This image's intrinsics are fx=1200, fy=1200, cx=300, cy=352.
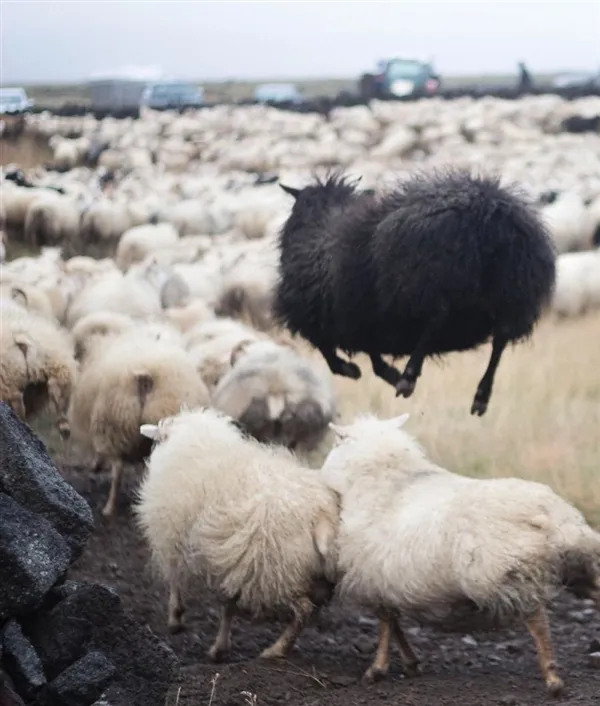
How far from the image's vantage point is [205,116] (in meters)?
28.7

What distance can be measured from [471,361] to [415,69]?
2.34 metres

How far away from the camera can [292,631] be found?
4523 millimetres

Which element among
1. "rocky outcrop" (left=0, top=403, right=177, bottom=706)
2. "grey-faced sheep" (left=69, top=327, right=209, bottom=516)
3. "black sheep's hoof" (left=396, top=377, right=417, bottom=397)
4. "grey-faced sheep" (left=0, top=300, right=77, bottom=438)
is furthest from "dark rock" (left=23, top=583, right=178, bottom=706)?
"grey-faced sheep" (left=0, top=300, right=77, bottom=438)

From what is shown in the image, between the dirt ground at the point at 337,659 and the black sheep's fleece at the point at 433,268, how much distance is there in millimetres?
1284

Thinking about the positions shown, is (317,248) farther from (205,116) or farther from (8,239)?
(205,116)

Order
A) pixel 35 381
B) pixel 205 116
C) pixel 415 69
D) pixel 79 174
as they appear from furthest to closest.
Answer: pixel 205 116 → pixel 79 174 → pixel 415 69 → pixel 35 381

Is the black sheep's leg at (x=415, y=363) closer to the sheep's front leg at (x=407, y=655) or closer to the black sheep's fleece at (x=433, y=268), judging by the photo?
the black sheep's fleece at (x=433, y=268)

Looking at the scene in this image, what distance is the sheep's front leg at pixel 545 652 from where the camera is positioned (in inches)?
156

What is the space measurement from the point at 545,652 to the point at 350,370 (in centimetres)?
232

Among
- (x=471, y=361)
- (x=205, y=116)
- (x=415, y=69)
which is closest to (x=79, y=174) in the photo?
(x=205, y=116)

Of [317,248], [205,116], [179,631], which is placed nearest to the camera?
[179,631]

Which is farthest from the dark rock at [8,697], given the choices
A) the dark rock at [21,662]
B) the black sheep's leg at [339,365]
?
the black sheep's leg at [339,365]

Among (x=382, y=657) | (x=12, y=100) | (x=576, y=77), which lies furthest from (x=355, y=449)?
(x=576, y=77)

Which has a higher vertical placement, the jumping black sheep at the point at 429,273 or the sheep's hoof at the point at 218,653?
the jumping black sheep at the point at 429,273
